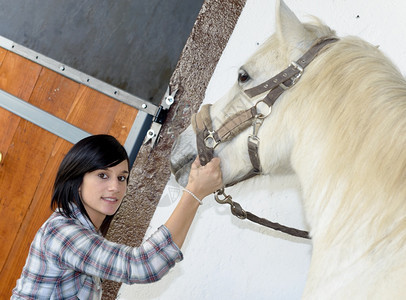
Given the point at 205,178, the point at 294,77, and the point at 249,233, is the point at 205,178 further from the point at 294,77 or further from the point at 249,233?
the point at 249,233

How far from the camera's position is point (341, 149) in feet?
2.46

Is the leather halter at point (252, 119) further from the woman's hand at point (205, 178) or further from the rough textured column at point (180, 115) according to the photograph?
the rough textured column at point (180, 115)

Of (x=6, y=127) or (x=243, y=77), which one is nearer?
(x=243, y=77)

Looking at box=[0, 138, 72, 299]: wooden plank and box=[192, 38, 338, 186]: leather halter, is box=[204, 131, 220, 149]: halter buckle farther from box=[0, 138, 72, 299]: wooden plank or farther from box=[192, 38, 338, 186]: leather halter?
box=[0, 138, 72, 299]: wooden plank

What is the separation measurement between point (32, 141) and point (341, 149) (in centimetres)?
131

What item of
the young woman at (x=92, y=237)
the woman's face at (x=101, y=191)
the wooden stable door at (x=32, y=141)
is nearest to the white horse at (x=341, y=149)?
the young woman at (x=92, y=237)

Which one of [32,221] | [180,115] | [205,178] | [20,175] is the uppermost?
[180,115]

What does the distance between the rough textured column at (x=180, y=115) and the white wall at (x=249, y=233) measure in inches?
1.3

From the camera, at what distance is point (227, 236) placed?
56.6 inches

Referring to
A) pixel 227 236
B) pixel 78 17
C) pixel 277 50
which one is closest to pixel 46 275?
pixel 227 236

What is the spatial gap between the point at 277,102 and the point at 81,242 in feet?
1.75

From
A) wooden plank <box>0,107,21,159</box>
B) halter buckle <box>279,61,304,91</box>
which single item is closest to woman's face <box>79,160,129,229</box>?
halter buckle <box>279,61,304,91</box>

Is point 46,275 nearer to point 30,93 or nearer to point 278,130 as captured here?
point 278,130

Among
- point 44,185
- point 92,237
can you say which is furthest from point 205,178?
point 44,185
